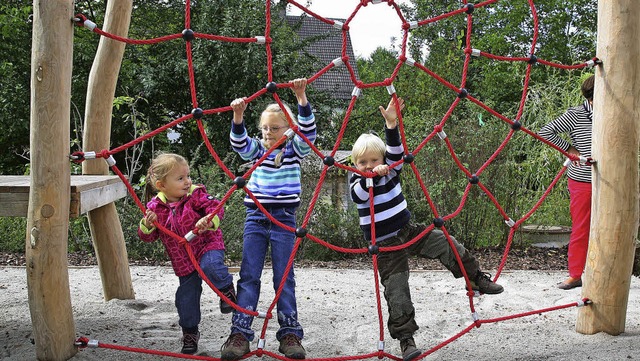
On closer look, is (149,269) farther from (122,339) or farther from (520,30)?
(520,30)

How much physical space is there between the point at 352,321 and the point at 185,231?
125 centimetres

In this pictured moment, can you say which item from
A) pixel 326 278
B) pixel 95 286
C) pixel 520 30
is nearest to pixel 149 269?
pixel 95 286

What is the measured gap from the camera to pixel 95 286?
189 inches

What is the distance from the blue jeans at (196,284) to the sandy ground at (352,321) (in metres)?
0.22

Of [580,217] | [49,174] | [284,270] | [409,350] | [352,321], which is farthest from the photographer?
[580,217]

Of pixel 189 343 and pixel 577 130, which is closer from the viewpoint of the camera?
pixel 189 343

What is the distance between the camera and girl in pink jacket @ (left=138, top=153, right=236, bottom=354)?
9.98ft

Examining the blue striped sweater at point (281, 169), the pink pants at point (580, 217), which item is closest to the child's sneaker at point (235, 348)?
the blue striped sweater at point (281, 169)

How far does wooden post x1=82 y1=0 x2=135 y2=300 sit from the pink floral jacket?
1085mm

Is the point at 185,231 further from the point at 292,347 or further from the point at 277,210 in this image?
the point at 292,347

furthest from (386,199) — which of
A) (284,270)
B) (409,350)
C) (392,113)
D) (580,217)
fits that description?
(580,217)

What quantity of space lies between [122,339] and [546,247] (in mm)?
4402

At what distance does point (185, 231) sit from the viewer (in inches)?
120

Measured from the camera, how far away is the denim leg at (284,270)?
3031 millimetres
